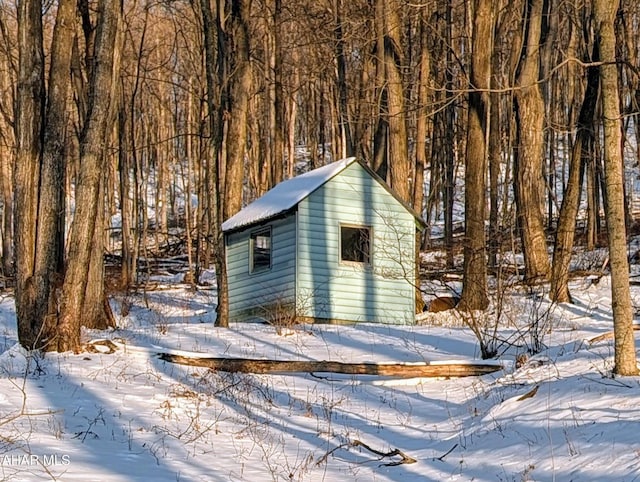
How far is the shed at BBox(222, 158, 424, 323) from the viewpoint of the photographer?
18.8 m

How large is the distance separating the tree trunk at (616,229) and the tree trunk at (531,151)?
11.3 meters

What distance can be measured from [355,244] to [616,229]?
450 inches

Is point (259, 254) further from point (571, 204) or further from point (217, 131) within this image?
point (571, 204)

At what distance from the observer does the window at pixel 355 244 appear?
19.7 meters

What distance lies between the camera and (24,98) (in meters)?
13.1

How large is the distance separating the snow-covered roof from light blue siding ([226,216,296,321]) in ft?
0.94

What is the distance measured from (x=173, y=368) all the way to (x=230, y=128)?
7.75 metres

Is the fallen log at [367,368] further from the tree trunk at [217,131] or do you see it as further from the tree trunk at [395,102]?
the tree trunk at [395,102]

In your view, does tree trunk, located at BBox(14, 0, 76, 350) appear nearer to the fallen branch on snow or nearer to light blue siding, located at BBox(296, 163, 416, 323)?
the fallen branch on snow

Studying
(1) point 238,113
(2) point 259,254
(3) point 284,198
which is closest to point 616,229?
(1) point 238,113

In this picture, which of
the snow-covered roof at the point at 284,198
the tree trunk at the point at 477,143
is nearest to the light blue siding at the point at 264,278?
the snow-covered roof at the point at 284,198

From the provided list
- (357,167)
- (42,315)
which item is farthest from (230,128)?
(42,315)

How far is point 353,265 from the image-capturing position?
19438 mm

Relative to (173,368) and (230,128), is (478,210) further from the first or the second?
(173,368)
